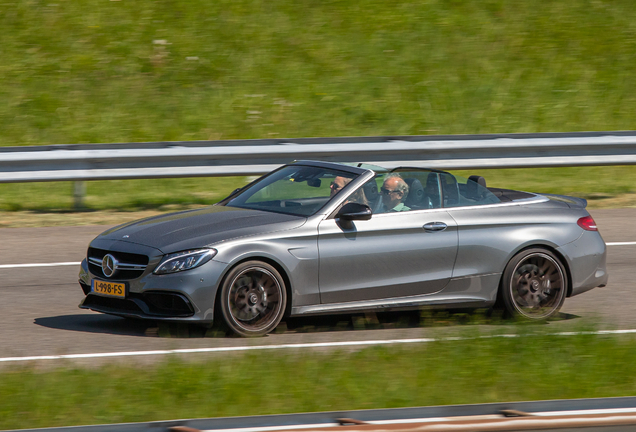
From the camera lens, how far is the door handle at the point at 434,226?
309 inches

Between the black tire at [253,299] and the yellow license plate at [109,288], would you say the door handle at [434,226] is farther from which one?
the yellow license plate at [109,288]

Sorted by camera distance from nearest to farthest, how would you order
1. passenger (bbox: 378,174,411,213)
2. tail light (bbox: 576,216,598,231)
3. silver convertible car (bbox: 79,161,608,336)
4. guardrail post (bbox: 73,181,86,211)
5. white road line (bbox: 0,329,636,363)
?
1. white road line (bbox: 0,329,636,363)
2. silver convertible car (bbox: 79,161,608,336)
3. passenger (bbox: 378,174,411,213)
4. tail light (bbox: 576,216,598,231)
5. guardrail post (bbox: 73,181,86,211)

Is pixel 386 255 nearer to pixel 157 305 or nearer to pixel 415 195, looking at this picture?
pixel 415 195

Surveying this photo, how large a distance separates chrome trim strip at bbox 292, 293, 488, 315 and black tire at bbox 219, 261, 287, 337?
0.67 feet

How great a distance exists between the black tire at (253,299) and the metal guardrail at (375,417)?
337 cm

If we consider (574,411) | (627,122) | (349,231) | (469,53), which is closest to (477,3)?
(469,53)

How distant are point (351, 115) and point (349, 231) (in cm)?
1114

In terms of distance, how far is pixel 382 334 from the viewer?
7559mm

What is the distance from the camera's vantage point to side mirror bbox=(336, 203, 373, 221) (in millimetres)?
7578

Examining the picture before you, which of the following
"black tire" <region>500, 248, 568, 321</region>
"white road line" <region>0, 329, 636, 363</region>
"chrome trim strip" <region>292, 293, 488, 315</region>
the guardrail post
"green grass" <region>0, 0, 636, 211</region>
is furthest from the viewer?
"green grass" <region>0, 0, 636, 211</region>

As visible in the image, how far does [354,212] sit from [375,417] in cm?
390

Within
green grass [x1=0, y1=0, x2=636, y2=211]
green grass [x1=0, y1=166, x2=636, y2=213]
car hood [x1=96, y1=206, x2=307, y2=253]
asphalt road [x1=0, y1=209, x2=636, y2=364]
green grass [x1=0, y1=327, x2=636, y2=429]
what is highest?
green grass [x1=0, y1=0, x2=636, y2=211]

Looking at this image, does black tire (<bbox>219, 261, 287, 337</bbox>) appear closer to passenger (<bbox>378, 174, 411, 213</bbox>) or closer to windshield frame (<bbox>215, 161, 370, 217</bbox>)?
windshield frame (<bbox>215, 161, 370, 217</bbox>)

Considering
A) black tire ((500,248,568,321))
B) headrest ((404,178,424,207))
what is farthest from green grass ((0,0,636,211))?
headrest ((404,178,424,207))
